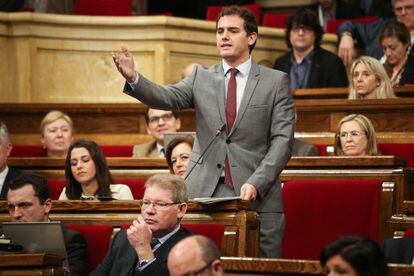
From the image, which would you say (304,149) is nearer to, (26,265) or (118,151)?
(118,151)

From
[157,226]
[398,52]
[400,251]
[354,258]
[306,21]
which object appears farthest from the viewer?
[306,21]

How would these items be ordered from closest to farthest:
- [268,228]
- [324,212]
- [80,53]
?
1. [268,228]
2. [324,212]
3. [80,53]

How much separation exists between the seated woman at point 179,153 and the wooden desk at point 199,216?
20.7 inches

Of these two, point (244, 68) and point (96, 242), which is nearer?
point (244, 68)

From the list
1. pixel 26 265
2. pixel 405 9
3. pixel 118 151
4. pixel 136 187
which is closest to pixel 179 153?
pixel 136 187

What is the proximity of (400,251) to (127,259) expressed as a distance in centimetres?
82

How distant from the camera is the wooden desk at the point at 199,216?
131 inches

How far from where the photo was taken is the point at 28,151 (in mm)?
5281

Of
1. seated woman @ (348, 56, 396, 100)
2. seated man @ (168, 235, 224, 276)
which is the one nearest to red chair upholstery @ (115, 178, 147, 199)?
seated woman @ (348, 56, 396, 100)

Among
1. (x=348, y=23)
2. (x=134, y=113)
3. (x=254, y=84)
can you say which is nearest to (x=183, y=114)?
(x=134, y=113)

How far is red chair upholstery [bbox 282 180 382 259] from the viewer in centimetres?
385

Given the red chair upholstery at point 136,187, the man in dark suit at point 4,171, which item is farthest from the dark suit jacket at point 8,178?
the red chair upholstery at point 136,187

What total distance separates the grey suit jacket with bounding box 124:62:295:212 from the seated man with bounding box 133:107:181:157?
1489 mm

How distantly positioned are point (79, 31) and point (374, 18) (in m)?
1.78
